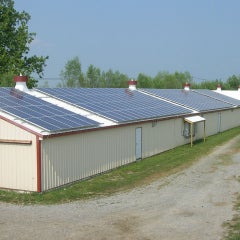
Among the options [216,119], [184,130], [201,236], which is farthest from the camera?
[216,119]

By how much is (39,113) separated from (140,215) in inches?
305

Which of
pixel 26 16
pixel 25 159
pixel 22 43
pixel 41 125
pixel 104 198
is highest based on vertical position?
pixel 26 16

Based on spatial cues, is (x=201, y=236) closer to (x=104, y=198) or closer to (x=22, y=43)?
(x=104, y=198)

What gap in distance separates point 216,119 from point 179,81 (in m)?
58.8

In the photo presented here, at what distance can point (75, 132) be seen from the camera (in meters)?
18.8

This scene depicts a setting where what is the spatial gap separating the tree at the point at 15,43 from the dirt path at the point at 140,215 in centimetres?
2789

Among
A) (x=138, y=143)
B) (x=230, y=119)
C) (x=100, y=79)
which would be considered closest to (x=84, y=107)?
(x=138, y=143)

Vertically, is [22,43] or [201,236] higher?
[22,43]

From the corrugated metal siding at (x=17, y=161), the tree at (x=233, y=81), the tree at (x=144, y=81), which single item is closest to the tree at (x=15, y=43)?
the corrugated metal siding at (x=17, y=161)

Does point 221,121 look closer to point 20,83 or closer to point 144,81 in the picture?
point 20,83

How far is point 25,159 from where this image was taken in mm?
17234

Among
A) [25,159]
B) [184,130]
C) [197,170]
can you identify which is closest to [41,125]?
[25,159]

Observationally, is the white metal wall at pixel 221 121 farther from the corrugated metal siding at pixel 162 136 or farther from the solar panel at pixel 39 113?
the solar panel at pixel 39 113

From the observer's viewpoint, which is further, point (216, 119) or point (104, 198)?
point (216, 119)
